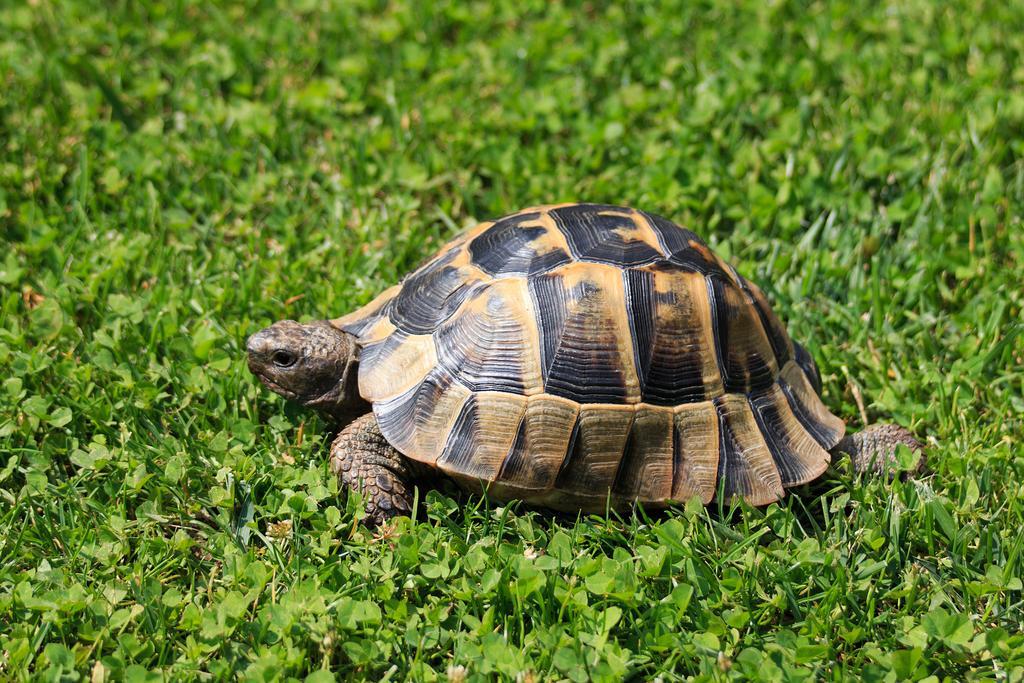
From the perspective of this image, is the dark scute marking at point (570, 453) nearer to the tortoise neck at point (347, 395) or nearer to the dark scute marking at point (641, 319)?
the dark scute marking at point (641, 319)

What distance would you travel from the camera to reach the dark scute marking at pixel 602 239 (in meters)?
2.99

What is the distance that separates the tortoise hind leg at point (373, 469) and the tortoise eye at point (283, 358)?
28 cm

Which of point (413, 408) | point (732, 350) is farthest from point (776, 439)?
point (413, 408)

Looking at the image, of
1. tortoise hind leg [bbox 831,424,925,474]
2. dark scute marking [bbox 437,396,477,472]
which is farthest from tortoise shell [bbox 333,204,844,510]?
tortoise hind leg [bbox 831,424,925,474]

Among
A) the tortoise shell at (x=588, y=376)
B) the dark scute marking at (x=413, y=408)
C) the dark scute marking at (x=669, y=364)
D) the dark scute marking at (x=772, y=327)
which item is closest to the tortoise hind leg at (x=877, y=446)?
the tortoise shell at (x=588, y=376)

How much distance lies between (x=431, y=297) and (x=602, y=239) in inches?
→ 22.4

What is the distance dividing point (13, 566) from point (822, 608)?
7.31 ft

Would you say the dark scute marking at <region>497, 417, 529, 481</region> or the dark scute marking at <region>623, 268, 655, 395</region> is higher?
the dark scute marking at <region>623, 268, 655, 395</region>

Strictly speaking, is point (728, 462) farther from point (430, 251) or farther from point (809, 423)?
point (430, 251)

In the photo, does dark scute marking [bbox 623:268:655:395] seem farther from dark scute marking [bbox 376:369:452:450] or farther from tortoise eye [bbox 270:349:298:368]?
tortoise eye [bbox 270:349:298:368]

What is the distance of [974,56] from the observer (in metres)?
5.06

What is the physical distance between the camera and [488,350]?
2906 millimetres

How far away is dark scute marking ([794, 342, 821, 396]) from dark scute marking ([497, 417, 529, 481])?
1059 millimetres

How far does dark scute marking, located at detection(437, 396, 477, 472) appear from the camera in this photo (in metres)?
2.86
